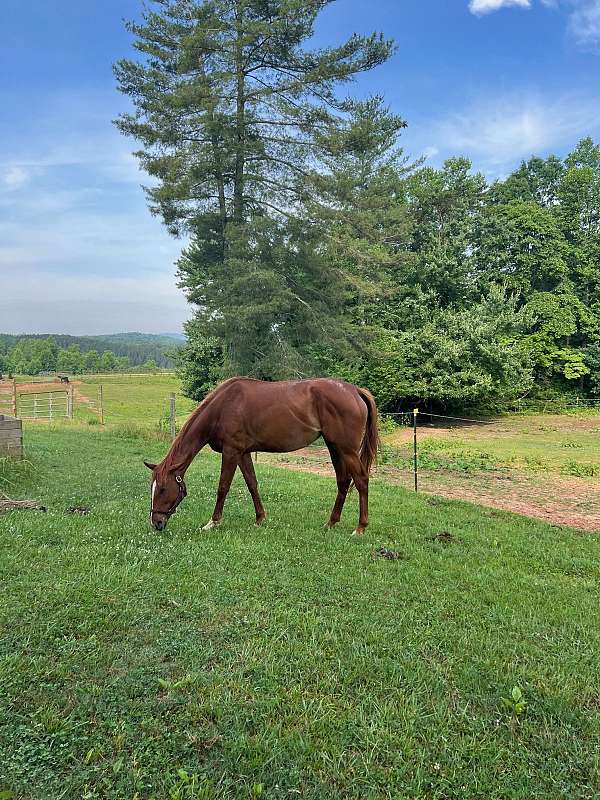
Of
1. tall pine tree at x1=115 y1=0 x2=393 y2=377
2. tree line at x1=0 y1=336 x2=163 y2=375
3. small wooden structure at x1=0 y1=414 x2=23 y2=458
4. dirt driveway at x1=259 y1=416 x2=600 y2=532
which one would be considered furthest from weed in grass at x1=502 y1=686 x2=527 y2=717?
tree line at x1=0 y1=336 x2=163 y2=375

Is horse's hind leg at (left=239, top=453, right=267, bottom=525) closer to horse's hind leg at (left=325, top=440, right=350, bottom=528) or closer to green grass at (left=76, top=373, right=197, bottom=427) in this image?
horse's hind leg at (left=325, top=440, right=350, bottom=528)

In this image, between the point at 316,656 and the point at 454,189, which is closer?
the point at 316,656

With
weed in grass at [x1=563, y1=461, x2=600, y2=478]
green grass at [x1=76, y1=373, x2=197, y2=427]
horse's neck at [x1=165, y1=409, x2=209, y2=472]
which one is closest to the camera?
horse's neck at [x1=165, y1=409, x2=209, y2=472]

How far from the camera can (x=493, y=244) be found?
76.6 feet

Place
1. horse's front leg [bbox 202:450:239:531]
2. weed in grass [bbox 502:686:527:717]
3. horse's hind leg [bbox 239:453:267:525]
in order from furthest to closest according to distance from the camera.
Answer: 1. horse's hind leg [bbox 239:453:267:525]
2. horse's front leg [bbox 202:450:239:531]
3. weed in grass [bbox 502:686:527:717]

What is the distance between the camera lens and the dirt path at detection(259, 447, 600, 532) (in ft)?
21.9

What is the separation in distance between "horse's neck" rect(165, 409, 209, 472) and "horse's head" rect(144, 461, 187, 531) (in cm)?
10

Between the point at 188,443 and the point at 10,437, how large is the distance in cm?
425

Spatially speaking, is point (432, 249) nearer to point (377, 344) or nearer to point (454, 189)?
point (454, 189)

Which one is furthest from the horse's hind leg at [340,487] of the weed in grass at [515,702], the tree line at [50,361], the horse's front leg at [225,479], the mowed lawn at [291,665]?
the tree line at [50,361]

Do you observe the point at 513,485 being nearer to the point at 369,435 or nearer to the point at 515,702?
the point at 369,435

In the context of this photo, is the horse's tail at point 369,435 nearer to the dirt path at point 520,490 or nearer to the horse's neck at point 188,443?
the horse's neck at point 188,443

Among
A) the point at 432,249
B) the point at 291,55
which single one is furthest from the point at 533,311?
the point at 291,55

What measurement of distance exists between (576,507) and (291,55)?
47.8 feet
